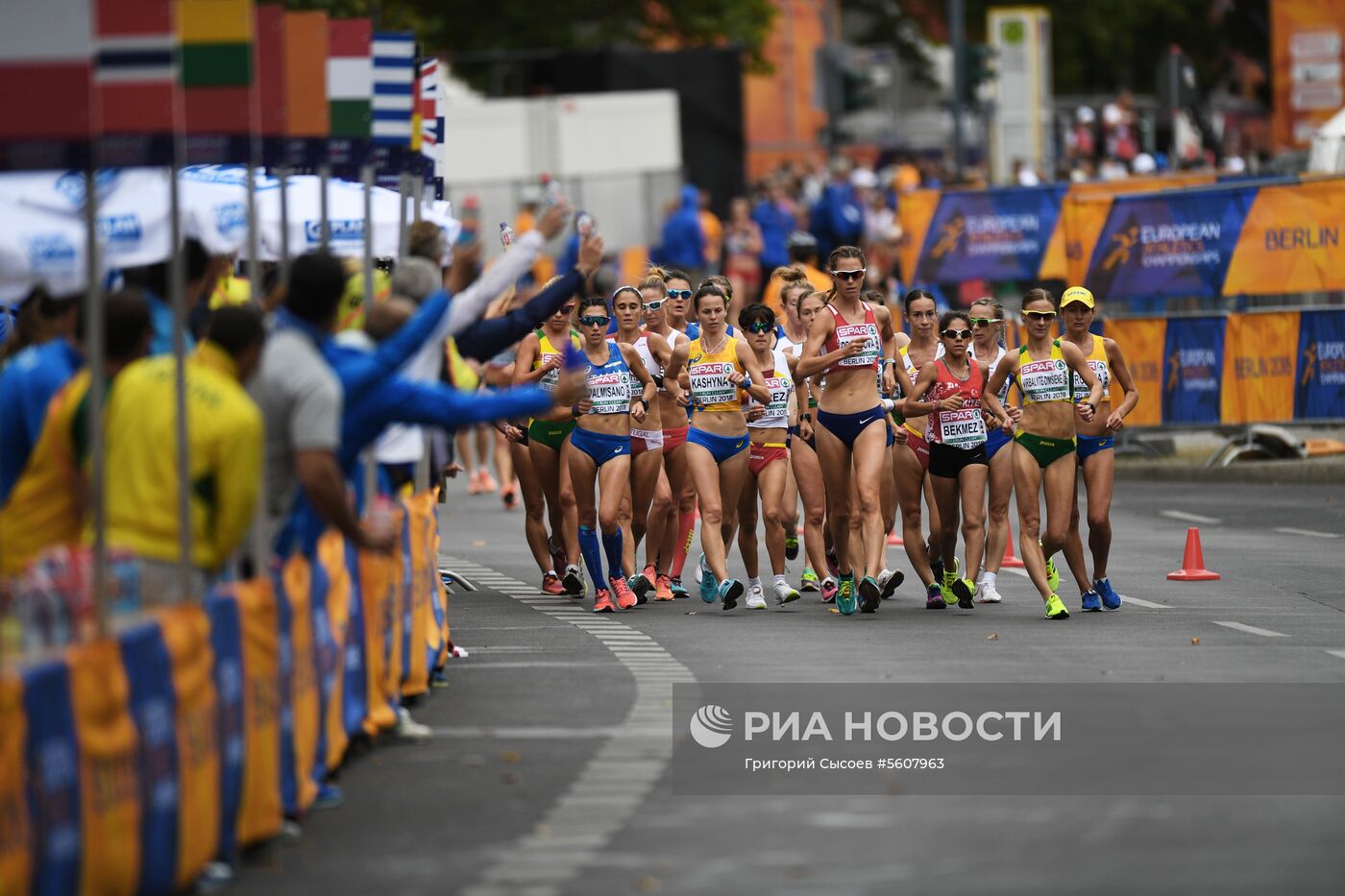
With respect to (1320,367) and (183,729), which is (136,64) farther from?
(1320,367)

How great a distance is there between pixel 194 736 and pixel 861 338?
898 cm

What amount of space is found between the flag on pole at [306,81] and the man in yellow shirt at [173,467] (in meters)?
3.49

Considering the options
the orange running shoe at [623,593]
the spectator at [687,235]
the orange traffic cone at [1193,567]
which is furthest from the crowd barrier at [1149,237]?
the orange running shoe at [623,593]

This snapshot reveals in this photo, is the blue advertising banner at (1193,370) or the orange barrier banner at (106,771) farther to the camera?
the blue advertising banner at (1193,370)

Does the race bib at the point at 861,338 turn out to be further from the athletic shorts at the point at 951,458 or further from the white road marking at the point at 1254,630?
the white road marking at the point at 1254,630

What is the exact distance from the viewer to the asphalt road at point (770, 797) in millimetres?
8695

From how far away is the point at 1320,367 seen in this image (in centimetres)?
2620

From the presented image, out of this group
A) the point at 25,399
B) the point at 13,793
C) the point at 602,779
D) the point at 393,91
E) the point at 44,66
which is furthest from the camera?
the point at 393,91

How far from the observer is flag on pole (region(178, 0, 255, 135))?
970 cm

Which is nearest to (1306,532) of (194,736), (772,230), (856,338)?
(856,338)

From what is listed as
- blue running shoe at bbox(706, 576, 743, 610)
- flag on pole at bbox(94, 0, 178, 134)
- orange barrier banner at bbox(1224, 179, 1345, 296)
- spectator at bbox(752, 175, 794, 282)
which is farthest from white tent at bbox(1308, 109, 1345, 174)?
flag on pole at bbox(94, 0, 178, 134)

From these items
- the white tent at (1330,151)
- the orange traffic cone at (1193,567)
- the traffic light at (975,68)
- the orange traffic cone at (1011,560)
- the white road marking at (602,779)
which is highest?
the traffic light at (975,68)

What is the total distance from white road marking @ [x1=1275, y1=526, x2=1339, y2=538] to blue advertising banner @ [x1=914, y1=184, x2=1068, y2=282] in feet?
26.3

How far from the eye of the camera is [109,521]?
8.90 metres
